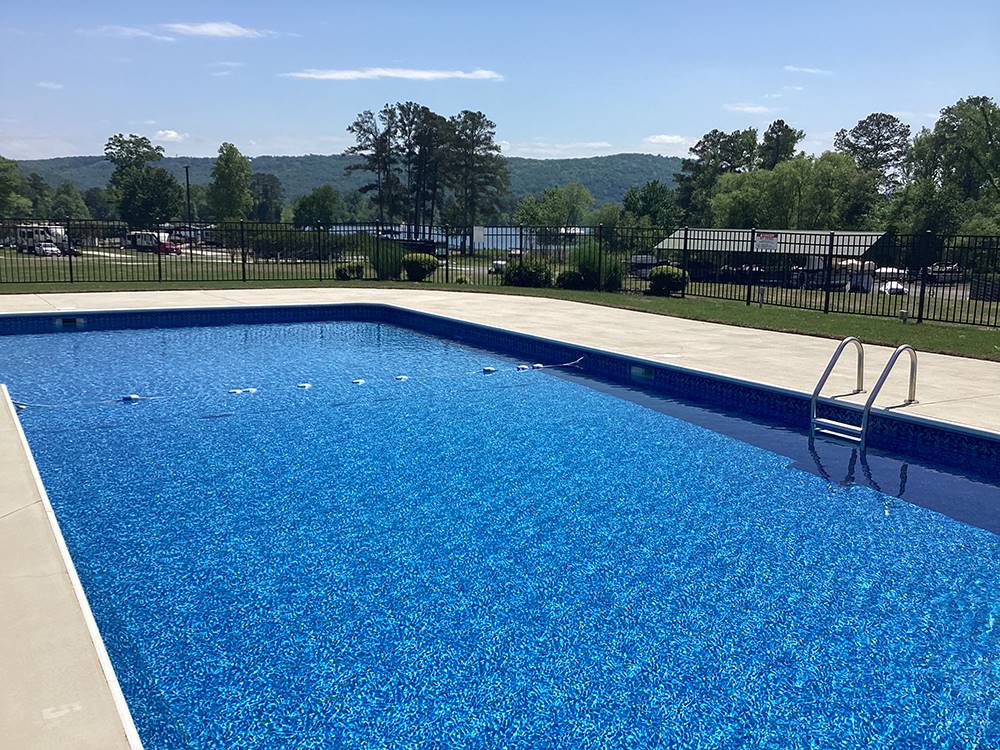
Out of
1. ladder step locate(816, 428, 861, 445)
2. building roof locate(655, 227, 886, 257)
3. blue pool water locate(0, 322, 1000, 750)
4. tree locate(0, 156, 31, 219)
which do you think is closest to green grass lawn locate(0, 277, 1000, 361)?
building roof locate(655, 227, 886, 257)

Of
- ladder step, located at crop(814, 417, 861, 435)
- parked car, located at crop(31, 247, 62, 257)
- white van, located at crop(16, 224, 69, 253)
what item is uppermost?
white van, located at crop(16, 224, 69, 253)

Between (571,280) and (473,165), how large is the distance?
193 ft

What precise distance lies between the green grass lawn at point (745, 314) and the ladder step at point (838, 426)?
4.62 m

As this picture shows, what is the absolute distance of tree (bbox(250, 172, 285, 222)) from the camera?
129m

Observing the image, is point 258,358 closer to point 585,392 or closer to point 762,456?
point 585,392

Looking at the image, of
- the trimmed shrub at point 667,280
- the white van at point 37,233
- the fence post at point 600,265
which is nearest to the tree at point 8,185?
the white van at point 37,233

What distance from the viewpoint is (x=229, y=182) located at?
7350 centimetres

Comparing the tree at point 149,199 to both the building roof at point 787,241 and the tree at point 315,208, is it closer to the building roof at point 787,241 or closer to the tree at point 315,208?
the tree at point 315,208

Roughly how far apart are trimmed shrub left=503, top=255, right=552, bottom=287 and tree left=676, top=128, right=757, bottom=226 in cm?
6085

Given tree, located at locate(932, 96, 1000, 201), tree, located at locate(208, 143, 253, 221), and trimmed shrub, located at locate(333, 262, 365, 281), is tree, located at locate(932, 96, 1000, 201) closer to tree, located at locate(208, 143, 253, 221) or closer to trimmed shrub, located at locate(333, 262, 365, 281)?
trimmed shrub, located at locate(333, 262, 365, 281)

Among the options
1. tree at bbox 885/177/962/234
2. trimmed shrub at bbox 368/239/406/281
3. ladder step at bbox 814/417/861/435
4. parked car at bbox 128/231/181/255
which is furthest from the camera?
tree at bbox 885/177/962/234

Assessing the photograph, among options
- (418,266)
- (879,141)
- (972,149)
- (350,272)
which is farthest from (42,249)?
(879,141)

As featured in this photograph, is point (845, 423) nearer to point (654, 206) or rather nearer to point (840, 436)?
point (840, 436)

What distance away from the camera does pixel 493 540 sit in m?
5.88
